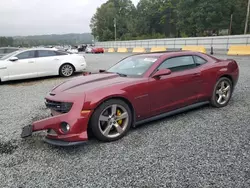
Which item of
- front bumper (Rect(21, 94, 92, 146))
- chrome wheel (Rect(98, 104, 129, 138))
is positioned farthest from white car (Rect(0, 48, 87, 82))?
chrome wheel (Rect(98, 104, 129, 138))

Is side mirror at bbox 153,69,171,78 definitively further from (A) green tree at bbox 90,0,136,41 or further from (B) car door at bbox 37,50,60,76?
(A) green tree at bbox 90,0,136,41

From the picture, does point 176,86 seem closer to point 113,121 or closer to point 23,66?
point 113,121

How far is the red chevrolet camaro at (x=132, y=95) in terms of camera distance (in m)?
3.24

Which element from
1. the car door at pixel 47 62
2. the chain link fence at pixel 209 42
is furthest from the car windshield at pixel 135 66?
the chain link fence at pixel 209 42

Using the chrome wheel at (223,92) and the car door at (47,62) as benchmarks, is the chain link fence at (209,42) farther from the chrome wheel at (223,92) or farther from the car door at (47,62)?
the car door at (47,62)

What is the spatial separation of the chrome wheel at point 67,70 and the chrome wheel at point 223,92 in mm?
7263

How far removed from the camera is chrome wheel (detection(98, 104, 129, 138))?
3461 mm

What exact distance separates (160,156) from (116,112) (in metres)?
1.01

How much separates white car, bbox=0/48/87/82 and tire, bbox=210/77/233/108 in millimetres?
7220

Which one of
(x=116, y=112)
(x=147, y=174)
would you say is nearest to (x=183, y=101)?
(x=116, y=112)

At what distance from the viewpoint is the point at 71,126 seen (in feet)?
10.3

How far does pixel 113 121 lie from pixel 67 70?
7.38m

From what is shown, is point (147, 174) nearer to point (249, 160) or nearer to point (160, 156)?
point (160, 156)

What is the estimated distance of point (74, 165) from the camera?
116 inches
